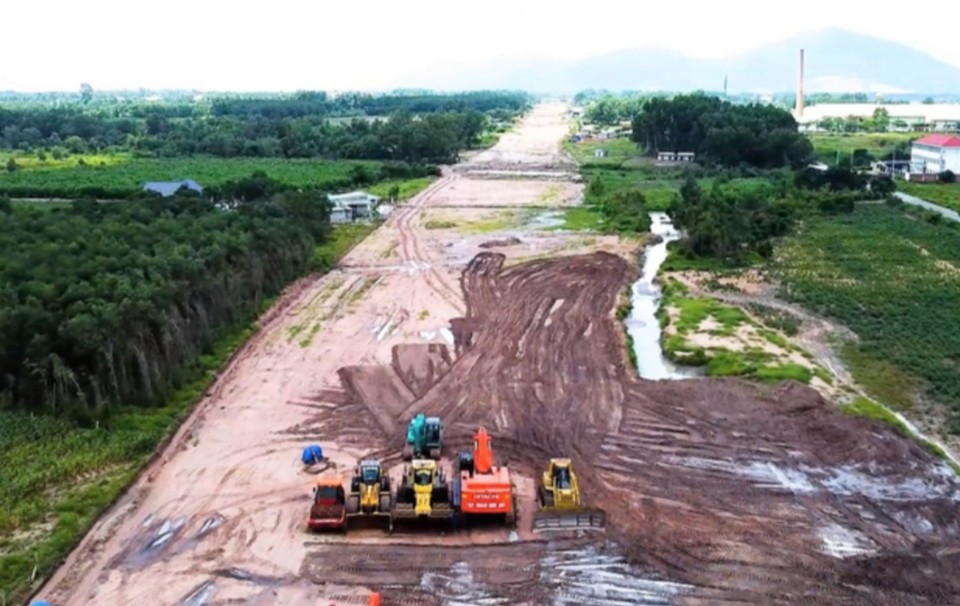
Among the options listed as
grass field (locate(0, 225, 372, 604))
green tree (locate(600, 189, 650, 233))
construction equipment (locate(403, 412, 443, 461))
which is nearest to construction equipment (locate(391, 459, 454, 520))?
construction equipment (locate(403, 412, 443, 461))

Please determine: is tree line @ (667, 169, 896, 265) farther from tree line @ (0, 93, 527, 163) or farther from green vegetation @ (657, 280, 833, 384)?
tree line @ (0, 93, 527, 163)

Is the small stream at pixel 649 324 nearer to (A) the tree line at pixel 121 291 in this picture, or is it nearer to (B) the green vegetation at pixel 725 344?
(B) the green vegetation at pixel 725 344

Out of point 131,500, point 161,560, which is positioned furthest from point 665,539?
point 131,500

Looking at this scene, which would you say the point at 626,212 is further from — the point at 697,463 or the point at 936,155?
the point at 697,463

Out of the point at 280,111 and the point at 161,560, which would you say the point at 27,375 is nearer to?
the point at 161,560

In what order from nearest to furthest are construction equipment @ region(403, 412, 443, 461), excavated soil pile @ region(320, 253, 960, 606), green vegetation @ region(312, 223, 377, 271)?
excavated soil pile @ region(320, 253, 960, 606)
construction equipment @ region(403, 412, 443, 461)
green vegetation @ region(312, 223, 377, 271)

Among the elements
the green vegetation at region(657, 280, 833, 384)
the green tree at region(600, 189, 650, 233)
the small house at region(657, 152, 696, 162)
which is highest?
the green vegetation at region(657, 280, 833, 384)

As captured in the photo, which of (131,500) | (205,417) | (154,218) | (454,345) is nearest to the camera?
(131,500)
